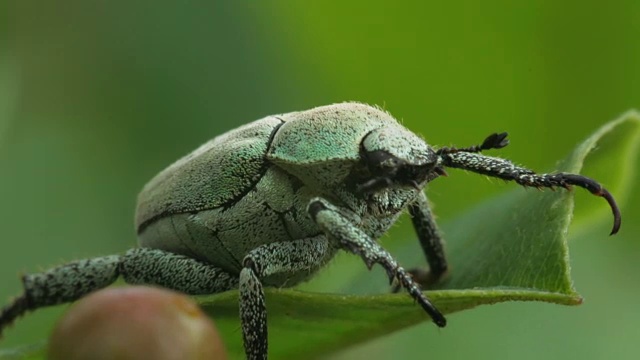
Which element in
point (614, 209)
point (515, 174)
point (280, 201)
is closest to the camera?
point (614, 209)

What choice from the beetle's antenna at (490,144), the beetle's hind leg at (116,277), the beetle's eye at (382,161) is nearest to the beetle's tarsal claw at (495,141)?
the beetle's antenna at (490,144)

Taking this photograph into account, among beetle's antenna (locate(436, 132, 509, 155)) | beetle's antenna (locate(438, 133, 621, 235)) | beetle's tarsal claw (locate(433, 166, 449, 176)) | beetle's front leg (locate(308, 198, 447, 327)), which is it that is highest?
beetle's antenna (locate(436, 132, 509, 155))

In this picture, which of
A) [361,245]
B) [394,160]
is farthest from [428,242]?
[361,245]

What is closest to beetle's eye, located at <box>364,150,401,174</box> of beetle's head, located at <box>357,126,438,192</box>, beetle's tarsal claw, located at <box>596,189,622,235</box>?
beetle's head, located at <box>357,126,438,192</box>

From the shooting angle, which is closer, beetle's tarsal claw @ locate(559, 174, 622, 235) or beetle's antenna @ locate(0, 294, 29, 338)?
beetle's tarsal claw @ locate(559, 174, 622, 235)

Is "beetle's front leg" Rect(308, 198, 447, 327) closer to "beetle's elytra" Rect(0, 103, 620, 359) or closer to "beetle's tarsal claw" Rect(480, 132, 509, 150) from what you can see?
"beetle's elytra" Rect(0, 103, 620, 359)

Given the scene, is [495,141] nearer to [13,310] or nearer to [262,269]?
[262,269]

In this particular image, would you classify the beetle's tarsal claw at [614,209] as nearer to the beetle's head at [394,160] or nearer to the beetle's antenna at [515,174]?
the beetle's antenna at [515,174]
